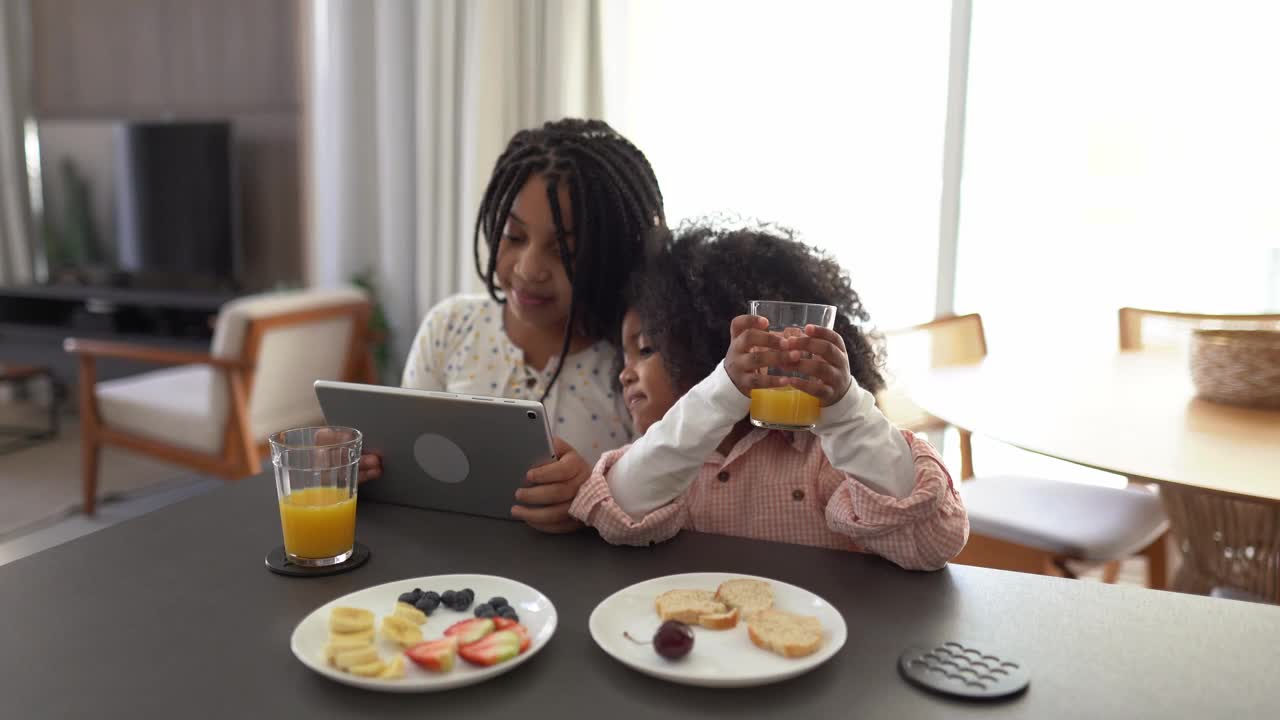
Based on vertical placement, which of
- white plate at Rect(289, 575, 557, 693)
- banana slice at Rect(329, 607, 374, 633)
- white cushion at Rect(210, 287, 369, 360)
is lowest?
white cushion at Rect(210, 287, 369, 360)

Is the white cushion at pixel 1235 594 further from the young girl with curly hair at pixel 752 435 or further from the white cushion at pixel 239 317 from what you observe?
the white cushion at pixel 239 317

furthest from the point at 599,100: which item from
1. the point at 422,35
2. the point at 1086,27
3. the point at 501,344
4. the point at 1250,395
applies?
the point at 1250,395

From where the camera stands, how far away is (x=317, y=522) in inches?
40.6

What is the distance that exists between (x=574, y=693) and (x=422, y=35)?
11.0 feet

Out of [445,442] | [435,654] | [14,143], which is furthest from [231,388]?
[14,143]

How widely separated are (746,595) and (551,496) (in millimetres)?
286

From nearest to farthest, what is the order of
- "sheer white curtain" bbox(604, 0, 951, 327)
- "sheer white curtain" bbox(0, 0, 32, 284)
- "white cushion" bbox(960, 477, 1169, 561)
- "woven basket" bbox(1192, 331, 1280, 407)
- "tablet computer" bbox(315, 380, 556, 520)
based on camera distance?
"tablet computer" bbox(315, 380, 556, 520) < "woven basket" bbox(1192, 331, 1280, 407) < "white cushion" bbox(960, 477, 1169, 561) < "sheer white curtain" bbox(604, 0, 951, 327) < "sheer white curtain" bbox(0, 0, 32, 284)

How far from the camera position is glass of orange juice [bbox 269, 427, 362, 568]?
104 cm

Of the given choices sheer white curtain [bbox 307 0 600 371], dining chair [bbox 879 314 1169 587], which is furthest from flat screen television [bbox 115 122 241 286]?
dining chair [bbox 879 314 1169 587]

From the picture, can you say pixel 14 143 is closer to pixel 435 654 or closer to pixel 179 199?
pixel 179 199

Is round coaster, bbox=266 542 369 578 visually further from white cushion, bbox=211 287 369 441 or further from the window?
the window

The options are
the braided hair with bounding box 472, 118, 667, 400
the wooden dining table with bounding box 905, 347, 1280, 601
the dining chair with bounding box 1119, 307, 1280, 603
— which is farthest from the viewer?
the dining chair with bounding box 1119, 307, 1280, 603

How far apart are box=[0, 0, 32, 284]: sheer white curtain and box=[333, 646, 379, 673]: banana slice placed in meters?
5.38

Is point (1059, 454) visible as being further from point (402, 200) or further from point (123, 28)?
point (123, 28)
